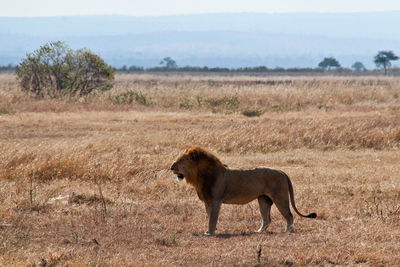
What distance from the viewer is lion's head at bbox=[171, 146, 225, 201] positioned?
7984 mm

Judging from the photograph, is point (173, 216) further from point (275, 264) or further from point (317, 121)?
point (317, 121)

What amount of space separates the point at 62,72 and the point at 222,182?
77.1 ft

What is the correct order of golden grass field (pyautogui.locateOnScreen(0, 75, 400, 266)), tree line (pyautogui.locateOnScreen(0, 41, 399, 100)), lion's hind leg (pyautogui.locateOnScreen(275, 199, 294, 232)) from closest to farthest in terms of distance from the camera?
1. golden grass field (pyautogui.locateOnScreen(0, 75, 400, 266))
2. lion's hind leg (pyautogui.locateOnScreen(275, 199, 294, 232))
3. tree line (pyautogui.locateOnScreen(0, 41, 399, 100))

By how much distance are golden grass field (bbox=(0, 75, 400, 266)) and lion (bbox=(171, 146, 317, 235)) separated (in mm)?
404

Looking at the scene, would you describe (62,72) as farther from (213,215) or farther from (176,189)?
(213,215)

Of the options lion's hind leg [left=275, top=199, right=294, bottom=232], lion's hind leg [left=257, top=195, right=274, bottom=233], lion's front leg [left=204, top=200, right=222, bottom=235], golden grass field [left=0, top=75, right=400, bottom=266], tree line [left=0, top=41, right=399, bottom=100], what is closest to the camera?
golden grass field [left=0, top=75, right=400, bottom=266]

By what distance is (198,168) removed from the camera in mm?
8008

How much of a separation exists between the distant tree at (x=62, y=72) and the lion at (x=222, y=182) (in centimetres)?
2188

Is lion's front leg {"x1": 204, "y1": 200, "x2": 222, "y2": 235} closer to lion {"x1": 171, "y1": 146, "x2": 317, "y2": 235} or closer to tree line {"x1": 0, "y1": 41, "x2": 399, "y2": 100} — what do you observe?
lion {"x1": 171, "y1": 146, "x2": 317, "y2": 235}

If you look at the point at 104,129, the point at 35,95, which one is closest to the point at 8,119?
the point at 104,129

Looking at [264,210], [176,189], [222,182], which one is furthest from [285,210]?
[176,189]

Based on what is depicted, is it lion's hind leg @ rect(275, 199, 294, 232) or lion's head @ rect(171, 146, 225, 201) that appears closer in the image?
lion's head @ rect(171, 146, 225, 201)

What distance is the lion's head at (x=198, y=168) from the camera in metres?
7.98

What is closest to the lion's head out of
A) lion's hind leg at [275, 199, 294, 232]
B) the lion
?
the lion
